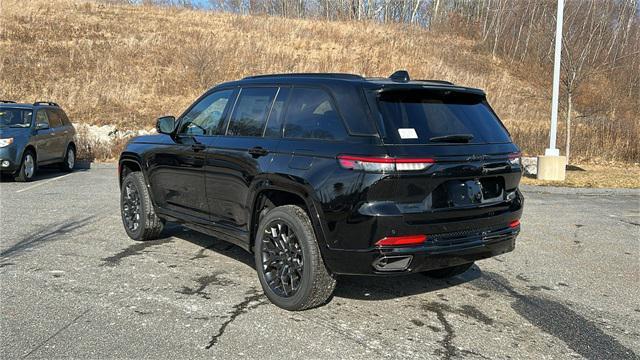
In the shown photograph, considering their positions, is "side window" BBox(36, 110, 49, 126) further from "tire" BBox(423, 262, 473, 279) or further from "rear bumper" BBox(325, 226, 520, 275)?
"rear bumper" BBox(325, 226, 520, 275)

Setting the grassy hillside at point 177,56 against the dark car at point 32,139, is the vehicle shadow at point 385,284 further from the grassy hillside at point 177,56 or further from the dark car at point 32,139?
the grassy hillside at point 177,56

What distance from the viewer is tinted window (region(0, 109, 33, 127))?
40.8 feet

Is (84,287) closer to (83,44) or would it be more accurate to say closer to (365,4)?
(83,44)

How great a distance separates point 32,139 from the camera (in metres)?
12.4

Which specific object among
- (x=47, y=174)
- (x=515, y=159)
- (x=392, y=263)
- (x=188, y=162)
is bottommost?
(x=47, y=174)

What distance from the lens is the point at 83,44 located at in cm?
3225

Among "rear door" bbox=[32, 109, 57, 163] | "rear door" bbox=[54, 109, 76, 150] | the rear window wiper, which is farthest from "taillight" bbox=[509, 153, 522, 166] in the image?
"rear door" bbox=[54, 109, 76, 150]

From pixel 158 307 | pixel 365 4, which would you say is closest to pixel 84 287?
pixel 158 307

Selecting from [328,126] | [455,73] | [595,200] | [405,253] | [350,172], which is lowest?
[595,200]

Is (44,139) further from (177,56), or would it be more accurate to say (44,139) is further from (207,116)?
(177,56)

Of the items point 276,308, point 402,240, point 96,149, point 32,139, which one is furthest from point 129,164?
point 96,149

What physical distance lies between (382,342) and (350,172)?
119 centimetres

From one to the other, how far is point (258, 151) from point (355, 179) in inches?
46.3

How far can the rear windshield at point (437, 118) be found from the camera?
394 centimetres
